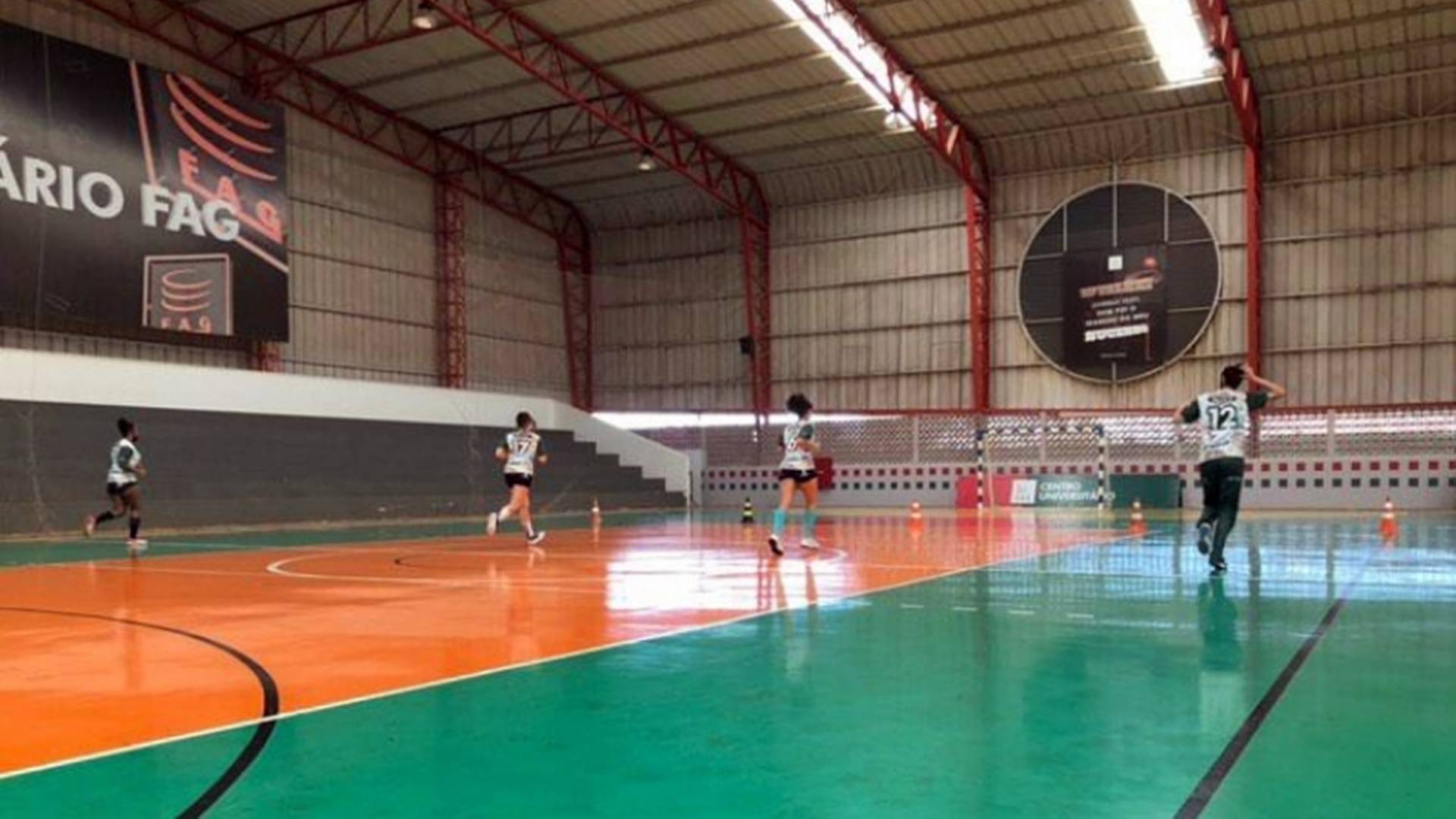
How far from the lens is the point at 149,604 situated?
979 cm

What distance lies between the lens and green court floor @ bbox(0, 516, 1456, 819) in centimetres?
382

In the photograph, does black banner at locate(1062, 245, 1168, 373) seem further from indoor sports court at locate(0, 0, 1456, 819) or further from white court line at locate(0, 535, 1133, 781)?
white court line at locate(0, 535, 1133, 781)

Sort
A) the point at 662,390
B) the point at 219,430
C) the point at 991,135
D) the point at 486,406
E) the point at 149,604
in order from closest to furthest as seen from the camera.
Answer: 1. the point at 149,604
2. the point at 219,430
3. the point at 486,406
4. the point at 991,135
5. the point at 662,390

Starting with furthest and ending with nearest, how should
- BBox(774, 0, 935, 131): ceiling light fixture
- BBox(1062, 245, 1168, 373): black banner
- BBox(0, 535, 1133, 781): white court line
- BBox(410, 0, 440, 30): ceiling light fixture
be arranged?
BBox(1062, 245, 1168, 373): black banner → BBox(774, 0, 935, 131): ceiling light fixture → BBox(410, 0, 440, 30): ceiling light fixture → BBox(0, 535, 1133, 781): white court line

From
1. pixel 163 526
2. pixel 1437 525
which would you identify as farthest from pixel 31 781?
pixel 1437 525

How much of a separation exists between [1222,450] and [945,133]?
27111 mm

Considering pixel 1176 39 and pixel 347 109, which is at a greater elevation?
pixel 347 109

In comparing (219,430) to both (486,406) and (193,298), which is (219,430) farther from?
(486,406)

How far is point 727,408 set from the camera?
44.8m

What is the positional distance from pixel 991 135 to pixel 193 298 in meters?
25.8

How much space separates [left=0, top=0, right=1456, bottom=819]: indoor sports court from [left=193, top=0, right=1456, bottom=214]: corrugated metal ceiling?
194 mm

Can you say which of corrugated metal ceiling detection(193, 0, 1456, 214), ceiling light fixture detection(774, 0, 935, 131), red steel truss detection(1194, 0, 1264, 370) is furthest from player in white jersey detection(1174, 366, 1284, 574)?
red steel truss detection(1194, 0, 1264, 370)

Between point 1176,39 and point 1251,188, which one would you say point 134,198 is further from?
point 1251,188

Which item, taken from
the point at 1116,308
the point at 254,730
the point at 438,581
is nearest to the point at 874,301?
the point at 1116,308
